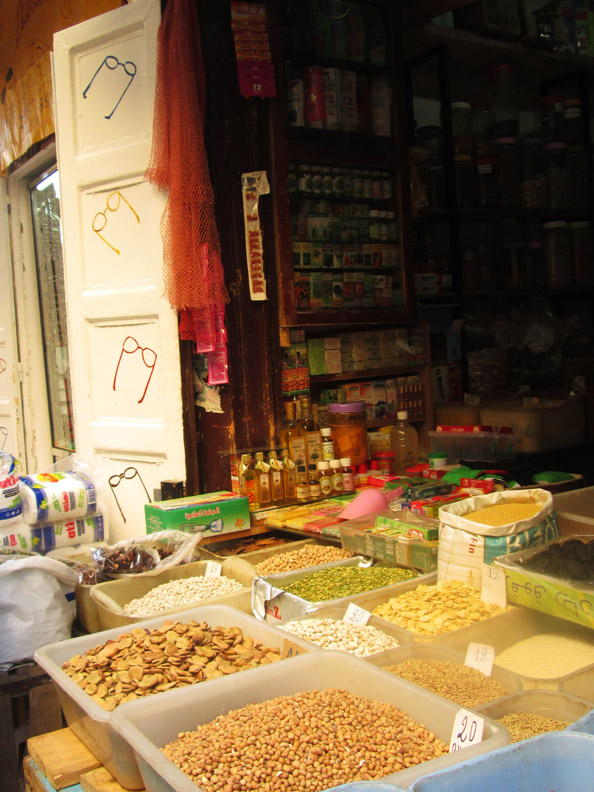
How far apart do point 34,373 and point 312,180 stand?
2350 millimetres

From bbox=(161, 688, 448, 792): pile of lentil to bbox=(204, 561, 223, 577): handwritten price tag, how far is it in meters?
1.03

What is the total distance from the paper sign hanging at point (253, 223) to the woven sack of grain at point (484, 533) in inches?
54.4

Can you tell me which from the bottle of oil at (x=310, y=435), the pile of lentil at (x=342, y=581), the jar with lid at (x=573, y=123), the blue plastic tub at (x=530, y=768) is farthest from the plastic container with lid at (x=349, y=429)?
the jar with lid at (x=573, y=123)

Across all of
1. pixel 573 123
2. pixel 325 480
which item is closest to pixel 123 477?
pixel 325 480

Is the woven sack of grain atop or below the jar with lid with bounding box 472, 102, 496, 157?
below

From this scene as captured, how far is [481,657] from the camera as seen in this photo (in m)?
1.55

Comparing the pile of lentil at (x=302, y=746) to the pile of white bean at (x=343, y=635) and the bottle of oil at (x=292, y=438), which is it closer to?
the pile of white bean at (x=343, y=635)

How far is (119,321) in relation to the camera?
3234 mm

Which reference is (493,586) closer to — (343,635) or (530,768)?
(343,635)

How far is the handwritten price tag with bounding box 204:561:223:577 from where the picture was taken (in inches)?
92.0

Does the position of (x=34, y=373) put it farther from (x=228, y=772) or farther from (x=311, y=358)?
(x=228, y=772)

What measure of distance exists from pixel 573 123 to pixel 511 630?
3.99 meters

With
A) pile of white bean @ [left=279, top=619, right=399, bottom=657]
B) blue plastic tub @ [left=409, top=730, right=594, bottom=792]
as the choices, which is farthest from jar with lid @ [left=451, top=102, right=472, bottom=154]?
blue plastic tub @ [left=409, top=730, right=594, bottom=792]

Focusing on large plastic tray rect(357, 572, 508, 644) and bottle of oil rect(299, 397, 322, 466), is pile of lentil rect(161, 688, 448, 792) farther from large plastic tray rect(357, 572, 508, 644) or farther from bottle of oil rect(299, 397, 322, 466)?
bottle of oil rect(299, 397, 322, 466)
